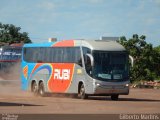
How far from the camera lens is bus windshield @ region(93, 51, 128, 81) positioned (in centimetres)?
3048

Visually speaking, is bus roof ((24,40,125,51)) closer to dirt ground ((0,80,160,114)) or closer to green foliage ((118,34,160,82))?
dirt ground ((0,80,160,114))

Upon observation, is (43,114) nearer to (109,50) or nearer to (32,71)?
(109,50)

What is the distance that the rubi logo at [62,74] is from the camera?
1298 inches

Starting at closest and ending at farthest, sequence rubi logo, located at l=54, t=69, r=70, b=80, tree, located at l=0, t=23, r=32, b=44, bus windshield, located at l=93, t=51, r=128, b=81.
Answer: bus windshield, located at l=93, t=51, r=128, b=81
rubi logo, located at l=54, t=69, r=70, b=80
tree, located at l=0, t=23, r=32, b=44

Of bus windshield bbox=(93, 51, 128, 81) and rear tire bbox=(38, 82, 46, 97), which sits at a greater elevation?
bus windshield bbox=(93, 51, 128, 81)

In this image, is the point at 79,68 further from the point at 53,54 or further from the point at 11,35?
the point at 11,35

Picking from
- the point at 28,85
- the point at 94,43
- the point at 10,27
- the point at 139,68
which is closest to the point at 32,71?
the point at 28,85

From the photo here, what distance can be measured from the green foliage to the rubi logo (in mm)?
22104

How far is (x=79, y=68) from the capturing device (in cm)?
3175

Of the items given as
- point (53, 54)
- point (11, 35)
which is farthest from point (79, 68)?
point (11, 35)

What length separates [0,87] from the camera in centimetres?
4369

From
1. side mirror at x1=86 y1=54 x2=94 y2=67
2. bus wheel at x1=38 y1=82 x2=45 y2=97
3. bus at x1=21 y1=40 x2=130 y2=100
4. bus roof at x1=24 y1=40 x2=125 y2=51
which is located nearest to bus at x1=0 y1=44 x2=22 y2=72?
bus at x1=21 y1=40 x2=130 y2=100

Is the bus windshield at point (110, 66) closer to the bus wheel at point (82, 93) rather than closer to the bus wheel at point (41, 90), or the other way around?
the bus wheel at point (82, 93)

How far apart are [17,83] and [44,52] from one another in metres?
8.17
